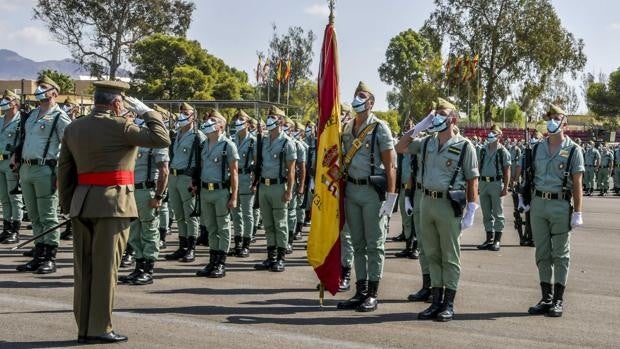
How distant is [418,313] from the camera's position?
8.50 m

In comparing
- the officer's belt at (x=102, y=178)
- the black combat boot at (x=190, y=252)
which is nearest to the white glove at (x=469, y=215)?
the officer's belt at (x=102, y=178)

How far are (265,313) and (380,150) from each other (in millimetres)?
2053

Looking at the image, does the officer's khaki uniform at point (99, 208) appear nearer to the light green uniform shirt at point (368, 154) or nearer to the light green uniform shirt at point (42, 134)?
the light green uniform shirt at point (368, 154)

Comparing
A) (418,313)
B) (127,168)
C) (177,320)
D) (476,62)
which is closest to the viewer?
(127,168)

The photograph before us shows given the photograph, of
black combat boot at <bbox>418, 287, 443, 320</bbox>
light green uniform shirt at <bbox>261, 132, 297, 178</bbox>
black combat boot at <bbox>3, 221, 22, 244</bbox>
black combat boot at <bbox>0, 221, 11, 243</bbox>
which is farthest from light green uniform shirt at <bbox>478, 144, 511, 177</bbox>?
black combat boot at <bbox>0, 221, 11, 243</bbox>

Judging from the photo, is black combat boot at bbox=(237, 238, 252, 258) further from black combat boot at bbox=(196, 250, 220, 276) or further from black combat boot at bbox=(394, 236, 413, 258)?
black combat boot at bbox=(394, 236, 413, 258)

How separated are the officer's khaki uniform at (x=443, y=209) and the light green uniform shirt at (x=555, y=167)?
1026mm

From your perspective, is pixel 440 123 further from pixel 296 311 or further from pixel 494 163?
pixel 494 163

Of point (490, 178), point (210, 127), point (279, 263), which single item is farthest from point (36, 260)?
point (490, 178)

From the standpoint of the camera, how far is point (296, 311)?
8508 millimetres

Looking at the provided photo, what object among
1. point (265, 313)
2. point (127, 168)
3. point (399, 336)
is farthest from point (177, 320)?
point (399, 336)

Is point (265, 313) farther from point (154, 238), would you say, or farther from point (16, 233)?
point (16, 233)

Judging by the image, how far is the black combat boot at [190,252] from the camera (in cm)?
1177

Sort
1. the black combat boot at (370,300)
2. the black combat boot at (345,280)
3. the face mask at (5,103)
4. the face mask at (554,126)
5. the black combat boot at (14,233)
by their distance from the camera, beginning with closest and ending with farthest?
the black combat boot at (370,300)
the face mask at (554,126)
the black combat boot at (345,280)
the black combat boot at (14,233)
the face mask at (5,103)
